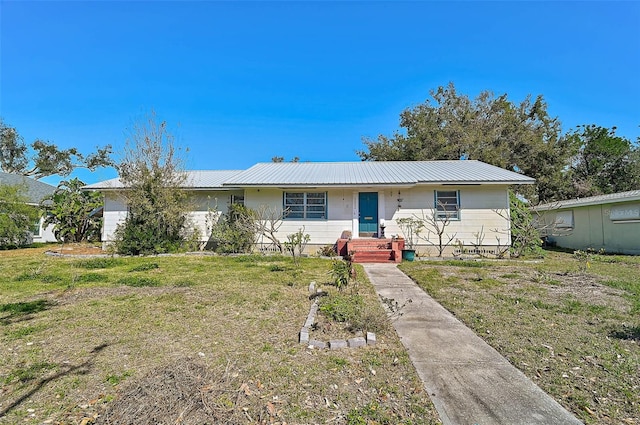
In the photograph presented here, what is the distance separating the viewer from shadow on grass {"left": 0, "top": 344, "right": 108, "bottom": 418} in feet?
8.40

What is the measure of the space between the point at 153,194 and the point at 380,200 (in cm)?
937

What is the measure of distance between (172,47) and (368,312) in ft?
46.2

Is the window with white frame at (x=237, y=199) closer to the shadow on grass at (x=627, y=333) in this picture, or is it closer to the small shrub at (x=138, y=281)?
the small shrub at (x=138, y=281)

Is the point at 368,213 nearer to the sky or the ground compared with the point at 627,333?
nearer to the sky

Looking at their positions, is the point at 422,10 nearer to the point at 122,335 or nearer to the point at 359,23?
Answer: the point at 359,23

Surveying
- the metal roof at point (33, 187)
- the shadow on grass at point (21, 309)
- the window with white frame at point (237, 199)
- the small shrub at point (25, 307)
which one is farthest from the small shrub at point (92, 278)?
the metal roof at point (33, 187)

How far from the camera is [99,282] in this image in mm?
7379

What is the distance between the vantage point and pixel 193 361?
3.29m

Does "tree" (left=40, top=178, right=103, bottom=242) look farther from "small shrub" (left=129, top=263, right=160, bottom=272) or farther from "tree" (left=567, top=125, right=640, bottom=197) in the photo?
"tree" (left=567, top=125, right=640, bottom=197)

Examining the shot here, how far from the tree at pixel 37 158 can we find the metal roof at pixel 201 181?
2377 centimetres

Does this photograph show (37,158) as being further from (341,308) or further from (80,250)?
(341,308)

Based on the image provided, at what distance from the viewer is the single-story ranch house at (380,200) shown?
12875 mm

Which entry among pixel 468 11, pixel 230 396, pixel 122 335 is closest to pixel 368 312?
pixel 230 396

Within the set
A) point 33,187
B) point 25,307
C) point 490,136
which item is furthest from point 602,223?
point 33,187
